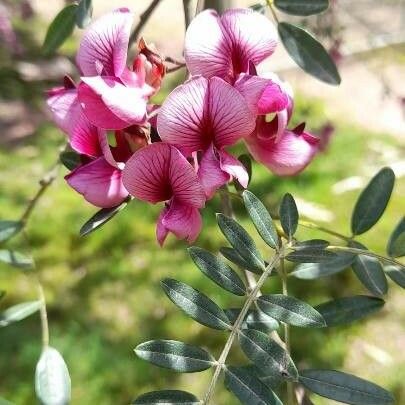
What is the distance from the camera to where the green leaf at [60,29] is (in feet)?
3.29

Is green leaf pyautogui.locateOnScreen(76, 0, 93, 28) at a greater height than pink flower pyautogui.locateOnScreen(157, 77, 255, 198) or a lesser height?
lesser

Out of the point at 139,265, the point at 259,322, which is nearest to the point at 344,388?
the point at 259,322

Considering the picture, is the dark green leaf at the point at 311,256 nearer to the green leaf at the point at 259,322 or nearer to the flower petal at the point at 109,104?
the green leaf at the point at 259,322

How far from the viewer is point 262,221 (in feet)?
2.31

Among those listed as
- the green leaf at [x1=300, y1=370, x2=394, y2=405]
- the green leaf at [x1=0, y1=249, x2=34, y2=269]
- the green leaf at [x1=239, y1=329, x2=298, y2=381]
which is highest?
the green leaf at [x1=239, y1=329, x2=298, y2=381]

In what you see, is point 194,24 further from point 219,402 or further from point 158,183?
point 219,402

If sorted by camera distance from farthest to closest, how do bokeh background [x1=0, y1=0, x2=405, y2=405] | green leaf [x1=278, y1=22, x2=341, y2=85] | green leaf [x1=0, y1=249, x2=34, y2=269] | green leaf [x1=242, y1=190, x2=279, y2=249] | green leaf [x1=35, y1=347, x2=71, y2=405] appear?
bokeh background [x1=0, y1=0, x2=405, y2=405], green leaf [x1=0, y1=249, x2=34, y2=269], green leaf [x1=278, y1=22, x2=341, y2=85], green leaf [x1=35, y1=347, x2=71, y2=405], green leaf [x1=242, y1=190, x2=279, y2=249]

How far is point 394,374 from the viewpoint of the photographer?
1918 mm

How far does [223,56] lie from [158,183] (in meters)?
0.14

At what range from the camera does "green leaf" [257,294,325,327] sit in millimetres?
616

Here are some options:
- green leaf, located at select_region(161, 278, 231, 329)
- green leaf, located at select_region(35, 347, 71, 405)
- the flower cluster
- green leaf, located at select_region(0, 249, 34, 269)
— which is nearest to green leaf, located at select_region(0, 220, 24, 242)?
green leaf, located at select_region(0, 249, 34, 269)

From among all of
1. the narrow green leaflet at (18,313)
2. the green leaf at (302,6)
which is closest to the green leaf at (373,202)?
the green leaf at (302,6)

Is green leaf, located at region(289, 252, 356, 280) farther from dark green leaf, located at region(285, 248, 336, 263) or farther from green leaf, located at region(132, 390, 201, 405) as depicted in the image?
green leaf, located at region(132, 390, 201, 405)

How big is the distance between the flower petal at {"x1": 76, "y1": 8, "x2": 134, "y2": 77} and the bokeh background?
2.55 ft
